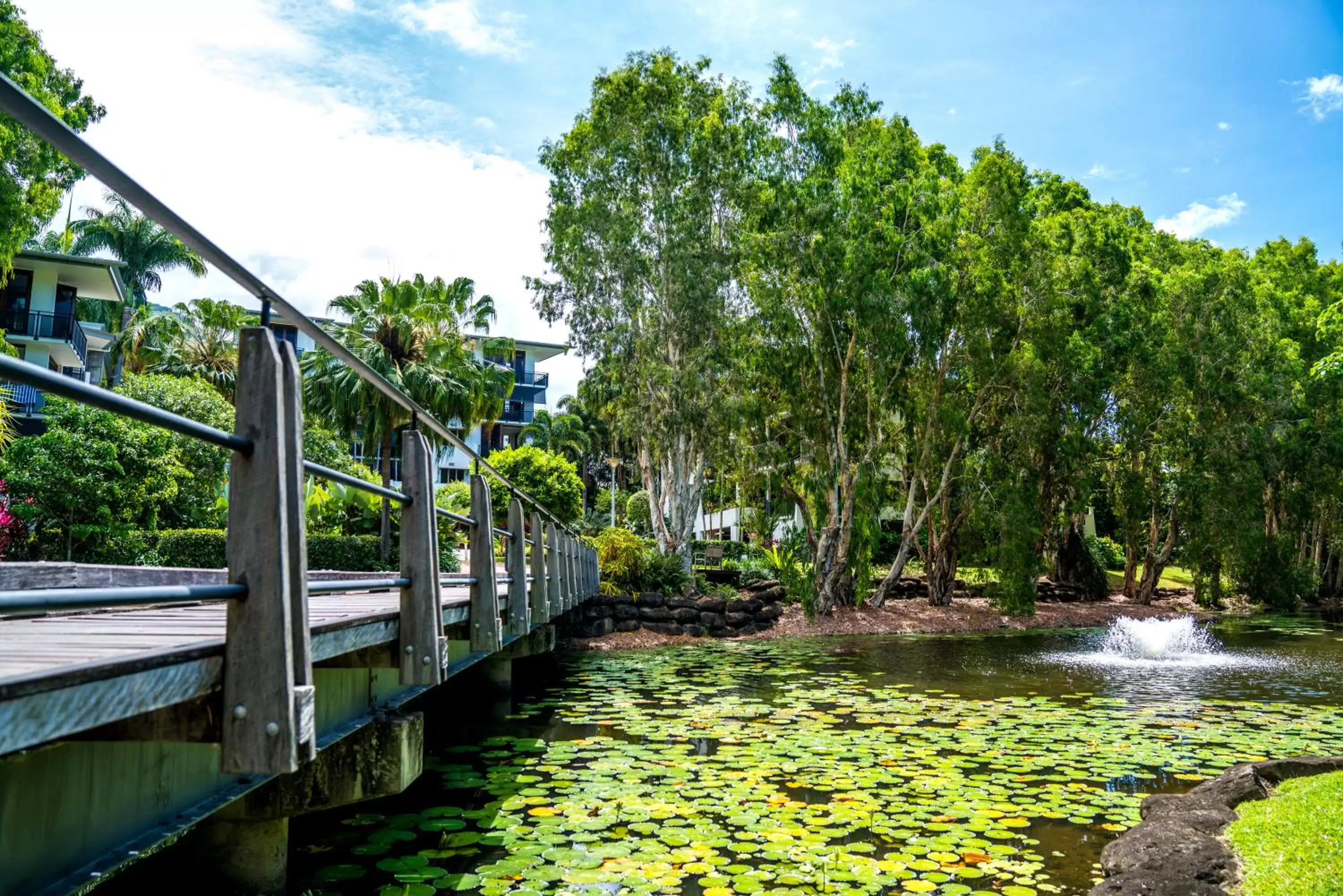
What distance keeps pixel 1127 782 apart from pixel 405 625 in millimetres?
5682

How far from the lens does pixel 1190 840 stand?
5062 millimetres

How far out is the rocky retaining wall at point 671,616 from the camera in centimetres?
1817

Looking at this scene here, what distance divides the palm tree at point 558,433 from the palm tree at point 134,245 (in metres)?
20.1

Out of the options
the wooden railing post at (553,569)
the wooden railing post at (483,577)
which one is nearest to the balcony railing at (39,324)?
the wooden railing post at (553,569)

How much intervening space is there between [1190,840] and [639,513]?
41646 millimetres

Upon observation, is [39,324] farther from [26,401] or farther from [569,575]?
[569,575]

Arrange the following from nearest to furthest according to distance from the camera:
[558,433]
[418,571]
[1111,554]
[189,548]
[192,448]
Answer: [418,571] → [189,548] → [192,448] → [1111,554] → [558,433]

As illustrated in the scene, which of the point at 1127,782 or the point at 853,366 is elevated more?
the point at 853,366

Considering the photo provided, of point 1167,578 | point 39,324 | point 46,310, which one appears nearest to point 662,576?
point 39,324

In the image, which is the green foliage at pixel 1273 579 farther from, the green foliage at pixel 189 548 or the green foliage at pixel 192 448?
the green foliage at pixel 192 448

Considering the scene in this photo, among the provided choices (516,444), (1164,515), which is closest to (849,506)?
(1164,515)

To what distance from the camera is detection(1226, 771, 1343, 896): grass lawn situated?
4352 mm

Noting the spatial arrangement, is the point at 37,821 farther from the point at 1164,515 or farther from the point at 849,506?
the point at 1164,515

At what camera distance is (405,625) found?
13.7 ft
